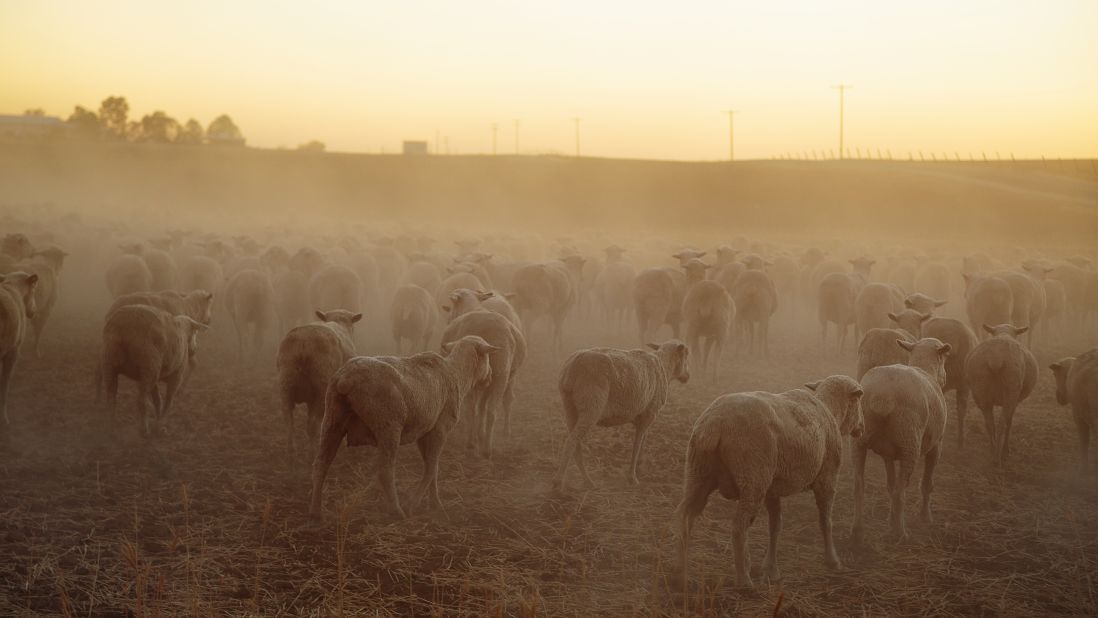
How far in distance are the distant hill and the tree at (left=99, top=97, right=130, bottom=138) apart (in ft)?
96.8

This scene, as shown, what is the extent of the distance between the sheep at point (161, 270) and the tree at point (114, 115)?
104 metres

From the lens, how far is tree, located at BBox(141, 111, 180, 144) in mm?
112125

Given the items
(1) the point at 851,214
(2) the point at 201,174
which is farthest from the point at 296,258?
(2) the point at 201,174

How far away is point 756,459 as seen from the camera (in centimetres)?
660

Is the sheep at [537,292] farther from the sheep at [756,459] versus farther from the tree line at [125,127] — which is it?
the tree line at [125,127]

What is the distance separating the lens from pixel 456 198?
7756 centimetres

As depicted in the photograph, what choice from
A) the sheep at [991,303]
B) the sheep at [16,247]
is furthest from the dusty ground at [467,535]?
the sheep at [16,247]

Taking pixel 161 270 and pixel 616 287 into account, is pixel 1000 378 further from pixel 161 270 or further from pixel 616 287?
pixel 161 270

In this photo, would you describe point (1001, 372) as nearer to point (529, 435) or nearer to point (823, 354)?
point (529, 435)

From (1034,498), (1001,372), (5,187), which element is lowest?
(1034,498)

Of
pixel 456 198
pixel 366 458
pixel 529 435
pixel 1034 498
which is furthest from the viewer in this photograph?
pixel 456 198

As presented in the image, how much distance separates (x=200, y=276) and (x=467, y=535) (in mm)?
14211

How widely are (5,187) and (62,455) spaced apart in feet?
249

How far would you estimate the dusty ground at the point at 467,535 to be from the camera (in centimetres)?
659
